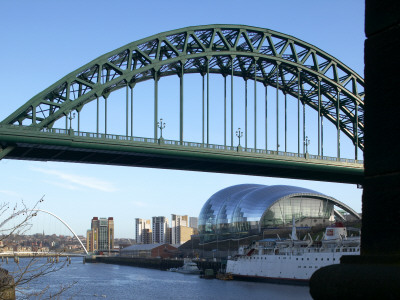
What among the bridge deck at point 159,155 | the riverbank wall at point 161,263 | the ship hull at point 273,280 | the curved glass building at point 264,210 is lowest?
the riverbank wall at point 161,263

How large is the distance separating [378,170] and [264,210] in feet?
407

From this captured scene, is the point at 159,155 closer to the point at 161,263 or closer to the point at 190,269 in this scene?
the point at 190,269

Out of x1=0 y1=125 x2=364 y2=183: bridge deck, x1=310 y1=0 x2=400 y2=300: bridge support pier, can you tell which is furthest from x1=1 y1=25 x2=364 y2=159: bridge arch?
x1=310 y1=0 x2=400 y2=300: bridge support pier

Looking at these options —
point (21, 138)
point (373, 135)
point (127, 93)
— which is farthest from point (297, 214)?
point (373, 135)

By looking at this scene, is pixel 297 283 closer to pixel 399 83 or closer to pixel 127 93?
pixel 127 93

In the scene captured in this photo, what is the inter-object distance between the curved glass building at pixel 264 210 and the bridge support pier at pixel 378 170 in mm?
122917

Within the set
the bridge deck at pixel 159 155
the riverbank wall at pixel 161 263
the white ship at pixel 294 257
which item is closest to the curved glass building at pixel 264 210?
the riverbank wall at pixel 161 263

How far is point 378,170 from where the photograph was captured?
12.0 feet

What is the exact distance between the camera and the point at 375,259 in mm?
3502

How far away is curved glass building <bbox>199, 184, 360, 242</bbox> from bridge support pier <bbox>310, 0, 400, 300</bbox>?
123 m

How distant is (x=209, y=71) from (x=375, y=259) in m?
57.4

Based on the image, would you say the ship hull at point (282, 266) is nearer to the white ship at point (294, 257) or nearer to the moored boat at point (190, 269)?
the white ship at point (294, 257)

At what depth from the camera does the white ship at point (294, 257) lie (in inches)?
2820

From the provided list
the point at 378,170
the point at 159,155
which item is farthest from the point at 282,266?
the point at 378,170
